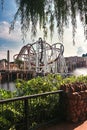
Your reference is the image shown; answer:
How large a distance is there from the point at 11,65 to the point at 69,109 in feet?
135

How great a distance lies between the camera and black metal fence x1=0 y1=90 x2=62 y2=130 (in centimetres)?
482

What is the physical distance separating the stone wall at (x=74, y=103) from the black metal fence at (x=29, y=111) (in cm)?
19

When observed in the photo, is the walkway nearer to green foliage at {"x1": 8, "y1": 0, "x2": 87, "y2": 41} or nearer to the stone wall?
the stone wall

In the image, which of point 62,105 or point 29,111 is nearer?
point 29,111

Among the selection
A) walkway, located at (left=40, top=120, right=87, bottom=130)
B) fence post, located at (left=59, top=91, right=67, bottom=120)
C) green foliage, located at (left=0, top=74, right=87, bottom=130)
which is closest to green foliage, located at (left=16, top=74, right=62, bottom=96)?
green foliage, located at (left=0, top=74, right=87, bottom=130)

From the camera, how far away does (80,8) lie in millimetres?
1878

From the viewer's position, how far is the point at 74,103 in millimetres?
5984

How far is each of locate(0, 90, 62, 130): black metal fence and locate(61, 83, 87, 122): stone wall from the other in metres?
0.19

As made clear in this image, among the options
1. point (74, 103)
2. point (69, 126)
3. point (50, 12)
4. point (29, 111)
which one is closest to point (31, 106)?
point (29, 111)

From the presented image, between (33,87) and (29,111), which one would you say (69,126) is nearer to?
(29,111)

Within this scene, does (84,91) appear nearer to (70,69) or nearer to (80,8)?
(80,8)

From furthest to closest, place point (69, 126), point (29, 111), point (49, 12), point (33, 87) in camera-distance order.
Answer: point (33, 87)
point (69, 126)
point (29, 111)
point (49, 12)

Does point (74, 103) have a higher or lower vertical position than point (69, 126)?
higher

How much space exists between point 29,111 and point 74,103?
1.16m
